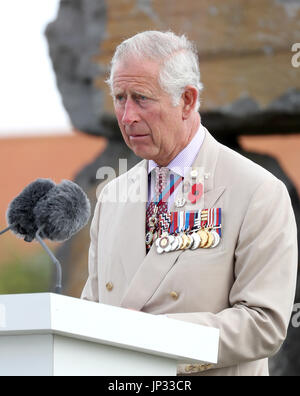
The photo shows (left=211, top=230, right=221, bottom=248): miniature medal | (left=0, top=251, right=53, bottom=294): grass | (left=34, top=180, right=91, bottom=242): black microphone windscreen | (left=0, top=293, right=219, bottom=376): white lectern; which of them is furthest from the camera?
(left=0, top=251, right=53, bottom=294): grass

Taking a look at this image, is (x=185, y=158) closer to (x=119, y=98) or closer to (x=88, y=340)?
(x=119, y=98)

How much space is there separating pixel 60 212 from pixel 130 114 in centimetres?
57

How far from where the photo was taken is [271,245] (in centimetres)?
274

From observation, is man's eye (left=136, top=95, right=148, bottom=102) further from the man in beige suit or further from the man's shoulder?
the man's shoulder

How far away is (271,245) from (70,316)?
0.77m

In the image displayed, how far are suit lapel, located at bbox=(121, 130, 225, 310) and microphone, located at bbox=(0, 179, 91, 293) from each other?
0.43 metres

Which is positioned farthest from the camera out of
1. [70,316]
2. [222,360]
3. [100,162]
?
[100,162]

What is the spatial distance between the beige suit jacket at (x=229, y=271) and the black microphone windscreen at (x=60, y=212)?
1.23 feet

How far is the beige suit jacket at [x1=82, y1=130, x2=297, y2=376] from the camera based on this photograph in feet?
8.78

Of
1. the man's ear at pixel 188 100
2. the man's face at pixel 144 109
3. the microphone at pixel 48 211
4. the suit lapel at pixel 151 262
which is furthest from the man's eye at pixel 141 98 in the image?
the microphone at pixel 48 211

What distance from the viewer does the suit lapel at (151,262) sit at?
2812 millimetres

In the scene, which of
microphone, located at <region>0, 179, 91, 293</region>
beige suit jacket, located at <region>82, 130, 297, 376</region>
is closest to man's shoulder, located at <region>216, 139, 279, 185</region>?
beige suit jacket, located at <region>82, 130, 297, 376</region>
